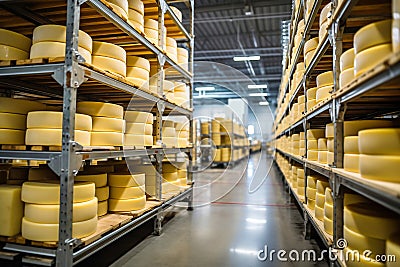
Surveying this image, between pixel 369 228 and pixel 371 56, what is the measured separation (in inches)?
42.4

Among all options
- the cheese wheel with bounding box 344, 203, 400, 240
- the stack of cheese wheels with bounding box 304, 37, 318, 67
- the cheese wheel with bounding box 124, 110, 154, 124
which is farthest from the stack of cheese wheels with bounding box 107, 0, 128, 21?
the cheese wheel with bounding box 344, 203, 400, 240

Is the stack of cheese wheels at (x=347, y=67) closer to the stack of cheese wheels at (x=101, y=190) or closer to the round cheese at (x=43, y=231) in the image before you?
the round cheese at (x=43, y=231)

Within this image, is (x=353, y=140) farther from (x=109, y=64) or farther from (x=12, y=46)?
(x=12, y=46)

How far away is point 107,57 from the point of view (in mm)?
2990

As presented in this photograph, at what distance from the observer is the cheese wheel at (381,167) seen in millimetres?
1518

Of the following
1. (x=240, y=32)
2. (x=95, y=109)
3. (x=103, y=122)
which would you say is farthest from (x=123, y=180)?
(x=240, y=32)

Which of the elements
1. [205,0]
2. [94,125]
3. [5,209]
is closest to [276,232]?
[94,125]

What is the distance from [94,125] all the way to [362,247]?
2.48 m

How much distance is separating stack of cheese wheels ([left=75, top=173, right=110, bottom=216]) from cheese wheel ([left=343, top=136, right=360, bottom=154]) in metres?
2.43

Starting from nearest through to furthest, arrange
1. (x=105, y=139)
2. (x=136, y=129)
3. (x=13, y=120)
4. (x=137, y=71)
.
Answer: (x=13, y=120) → (x=105, y=139) → (x=136, y=129) → (x=137, y=71)

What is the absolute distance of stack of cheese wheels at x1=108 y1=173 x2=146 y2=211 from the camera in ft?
11.0

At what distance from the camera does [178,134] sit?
4.93m

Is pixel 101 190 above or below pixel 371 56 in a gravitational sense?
below

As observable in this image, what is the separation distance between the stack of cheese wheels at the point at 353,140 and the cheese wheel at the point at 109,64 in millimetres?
2264
